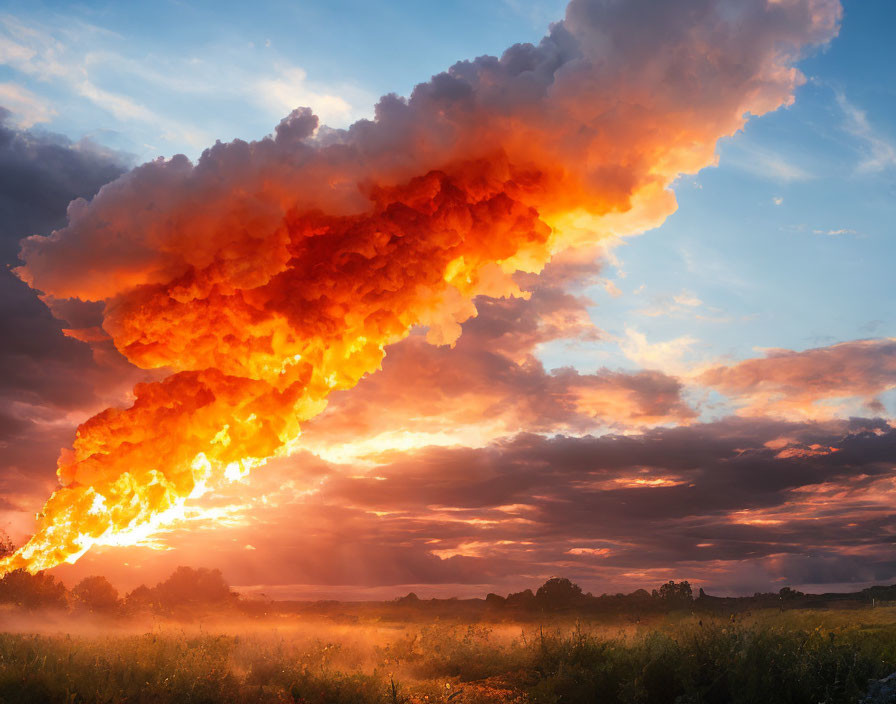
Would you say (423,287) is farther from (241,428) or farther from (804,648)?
(804,648)

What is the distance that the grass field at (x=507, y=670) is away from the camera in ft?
62.3

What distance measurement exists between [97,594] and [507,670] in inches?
2007

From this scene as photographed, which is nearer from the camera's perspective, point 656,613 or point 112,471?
point 112,471

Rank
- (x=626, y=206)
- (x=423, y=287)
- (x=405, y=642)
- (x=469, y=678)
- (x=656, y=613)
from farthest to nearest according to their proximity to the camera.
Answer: (x=656, y=613) < (x=405, y=642) < (x=469, y=678) < (x=423, y=287) < (x=626, y=206)

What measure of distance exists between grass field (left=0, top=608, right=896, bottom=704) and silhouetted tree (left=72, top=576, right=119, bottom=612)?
3818 cm

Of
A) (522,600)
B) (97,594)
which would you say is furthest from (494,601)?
(97,594)

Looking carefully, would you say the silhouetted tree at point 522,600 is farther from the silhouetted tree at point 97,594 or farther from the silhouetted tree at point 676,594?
the silhouetted tree at point 97,594

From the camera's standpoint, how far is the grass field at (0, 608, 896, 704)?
62.3ft

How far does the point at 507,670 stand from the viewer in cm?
2534

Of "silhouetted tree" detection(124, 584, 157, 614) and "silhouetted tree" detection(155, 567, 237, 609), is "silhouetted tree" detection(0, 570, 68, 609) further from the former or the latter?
"silhouetted tree" detection(155, 567, 237, 609)

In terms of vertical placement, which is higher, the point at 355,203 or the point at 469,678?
the point at 355,203

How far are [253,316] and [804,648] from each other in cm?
2014

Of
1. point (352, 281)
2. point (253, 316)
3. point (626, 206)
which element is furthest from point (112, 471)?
point (626, 206)

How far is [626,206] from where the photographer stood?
19.9 meters
